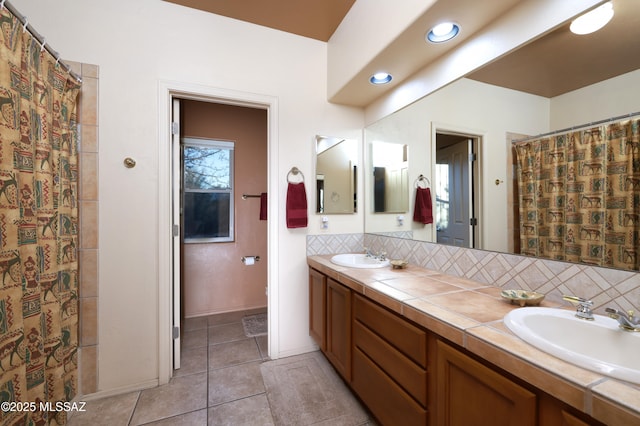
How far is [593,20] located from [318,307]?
211cm

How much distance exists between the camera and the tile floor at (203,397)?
152cm

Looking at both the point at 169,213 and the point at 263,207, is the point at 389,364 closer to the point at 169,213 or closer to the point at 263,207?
the point at 169,213

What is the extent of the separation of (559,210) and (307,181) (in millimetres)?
1629

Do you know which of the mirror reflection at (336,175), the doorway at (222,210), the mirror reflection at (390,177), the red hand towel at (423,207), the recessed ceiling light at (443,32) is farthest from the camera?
the doorway at (222,210)

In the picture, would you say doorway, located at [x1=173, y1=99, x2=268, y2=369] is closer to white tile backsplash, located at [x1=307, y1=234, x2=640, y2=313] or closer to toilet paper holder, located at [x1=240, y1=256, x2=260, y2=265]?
toilet paper holder, located at [x1=240, y1=256, x2=260, y2=265]

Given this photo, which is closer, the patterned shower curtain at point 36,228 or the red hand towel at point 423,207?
the patterned shower curtain at point 36,228

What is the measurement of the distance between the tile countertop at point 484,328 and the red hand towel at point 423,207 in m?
0.38

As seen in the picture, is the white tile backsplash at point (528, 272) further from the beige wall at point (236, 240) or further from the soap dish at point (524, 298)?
the beige wall at point (236, 240)

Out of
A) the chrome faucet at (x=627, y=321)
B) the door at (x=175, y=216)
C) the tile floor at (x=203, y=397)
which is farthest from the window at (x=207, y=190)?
the chrome faucet at (x=627, y=321)

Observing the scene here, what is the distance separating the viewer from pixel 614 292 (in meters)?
0.95

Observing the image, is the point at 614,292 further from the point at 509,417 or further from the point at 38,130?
the point at 38,130

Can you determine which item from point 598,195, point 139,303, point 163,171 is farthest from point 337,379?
point 163,171

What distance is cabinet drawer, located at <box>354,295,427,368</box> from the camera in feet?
3.43

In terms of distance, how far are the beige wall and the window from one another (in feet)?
0.26
